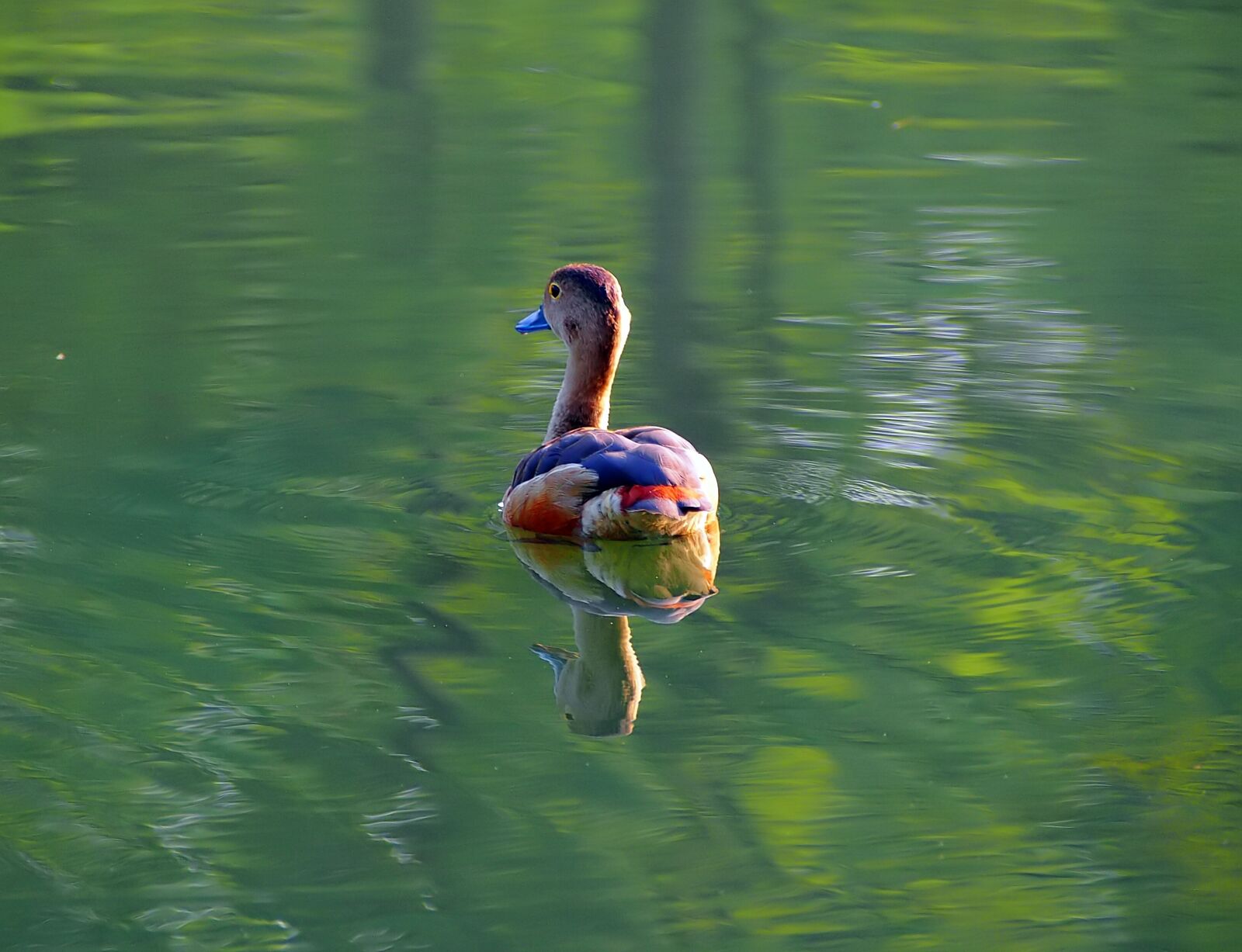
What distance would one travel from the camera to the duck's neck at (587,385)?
8.11 m

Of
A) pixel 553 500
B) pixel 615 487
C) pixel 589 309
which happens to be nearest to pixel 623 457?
pixel 615 487

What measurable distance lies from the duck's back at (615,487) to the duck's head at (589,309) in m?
0.88

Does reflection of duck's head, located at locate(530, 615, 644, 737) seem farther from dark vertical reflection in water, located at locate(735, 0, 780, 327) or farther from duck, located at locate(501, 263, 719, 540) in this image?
dark vertical reflection in water, located at locate(735, 0, 780, 327)

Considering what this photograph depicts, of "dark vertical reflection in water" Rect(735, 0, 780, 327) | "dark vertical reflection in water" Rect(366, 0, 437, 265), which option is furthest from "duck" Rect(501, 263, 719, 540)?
"dark vertical reflection in water" Rect(366, 0, 437, 265)

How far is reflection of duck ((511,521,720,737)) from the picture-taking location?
19.3 ft

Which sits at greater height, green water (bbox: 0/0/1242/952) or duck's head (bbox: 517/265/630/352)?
duck's head (bbox: 517/265/630/352)

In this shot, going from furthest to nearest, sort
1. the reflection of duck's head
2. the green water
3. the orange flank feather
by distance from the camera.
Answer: the orange flank feather < the reflection of duck's head < the green water

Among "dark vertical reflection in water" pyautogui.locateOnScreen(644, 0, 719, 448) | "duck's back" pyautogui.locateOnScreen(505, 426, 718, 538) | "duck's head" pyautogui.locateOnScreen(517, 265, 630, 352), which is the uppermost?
"duck's head" pyautogui.locateOnScreen(517, 265, 630, 352)

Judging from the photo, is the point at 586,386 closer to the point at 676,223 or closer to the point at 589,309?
the point at 589,309

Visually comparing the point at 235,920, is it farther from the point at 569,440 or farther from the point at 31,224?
the point at 31,224

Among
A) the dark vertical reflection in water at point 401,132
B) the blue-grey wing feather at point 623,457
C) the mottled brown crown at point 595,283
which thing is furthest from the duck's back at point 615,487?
the dark vertical reflection in water at point 401,132

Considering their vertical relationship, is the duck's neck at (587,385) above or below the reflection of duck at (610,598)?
above

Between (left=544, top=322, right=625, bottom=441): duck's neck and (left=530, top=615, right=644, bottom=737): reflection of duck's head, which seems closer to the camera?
(left=530, top=615, right=644, bottom=737): reflection of duck's head

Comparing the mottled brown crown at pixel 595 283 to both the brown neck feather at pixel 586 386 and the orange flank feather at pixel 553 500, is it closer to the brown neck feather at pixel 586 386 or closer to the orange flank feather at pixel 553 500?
the brown neck feather at pixel 586 386
